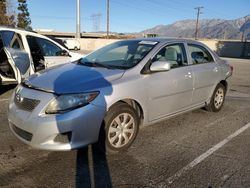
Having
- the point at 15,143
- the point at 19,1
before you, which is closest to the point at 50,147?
the point at 15,143

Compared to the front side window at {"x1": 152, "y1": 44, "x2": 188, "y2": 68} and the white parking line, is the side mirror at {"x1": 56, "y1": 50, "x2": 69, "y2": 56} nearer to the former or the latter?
the front side window at {"x1": 152, "y1": 44, "x2": 188, "y2": 68}

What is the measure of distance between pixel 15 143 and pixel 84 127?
1.40 metres

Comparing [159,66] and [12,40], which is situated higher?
[12,40]

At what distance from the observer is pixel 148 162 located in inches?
151

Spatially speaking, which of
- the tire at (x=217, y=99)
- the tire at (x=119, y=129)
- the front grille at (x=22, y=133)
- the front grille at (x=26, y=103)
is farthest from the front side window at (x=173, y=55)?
the front grille at (x=22, y=133)

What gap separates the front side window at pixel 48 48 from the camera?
784 centimetres

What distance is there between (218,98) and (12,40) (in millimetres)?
5074

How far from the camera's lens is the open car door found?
6.80 meters

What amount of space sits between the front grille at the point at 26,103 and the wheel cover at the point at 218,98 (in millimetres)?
4034

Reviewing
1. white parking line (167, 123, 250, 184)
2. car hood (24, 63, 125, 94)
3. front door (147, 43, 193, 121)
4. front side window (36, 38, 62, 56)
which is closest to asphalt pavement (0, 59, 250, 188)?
white parking line (167, 123, 250, 184)

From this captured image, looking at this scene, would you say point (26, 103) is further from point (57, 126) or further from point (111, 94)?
point (111, 94)

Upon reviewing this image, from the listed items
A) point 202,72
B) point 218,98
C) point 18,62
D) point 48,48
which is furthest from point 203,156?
point 48,48

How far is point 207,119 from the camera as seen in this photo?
5875 mm

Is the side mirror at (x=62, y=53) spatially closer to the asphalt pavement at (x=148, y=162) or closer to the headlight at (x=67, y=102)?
the asphalt pavement at (x=148, y=162)
